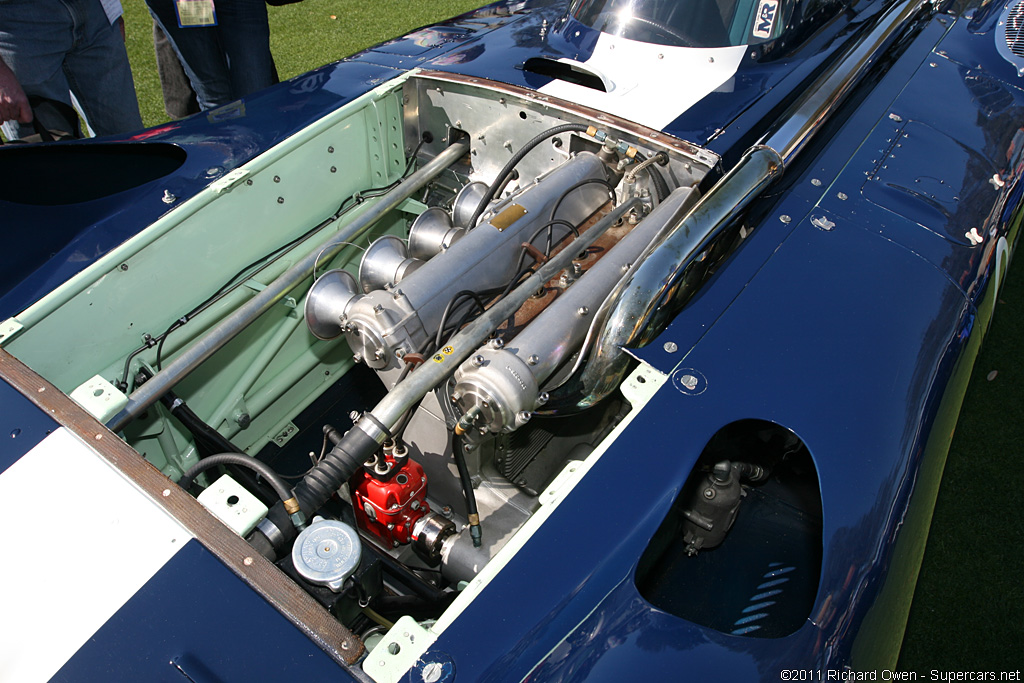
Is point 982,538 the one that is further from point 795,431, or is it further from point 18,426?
point 18,426

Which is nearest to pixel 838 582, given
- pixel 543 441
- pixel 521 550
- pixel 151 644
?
pixel 521 550

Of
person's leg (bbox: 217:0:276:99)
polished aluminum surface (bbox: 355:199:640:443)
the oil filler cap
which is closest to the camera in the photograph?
the oil filler cap

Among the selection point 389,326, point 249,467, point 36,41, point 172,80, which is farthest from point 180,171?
point 172,80

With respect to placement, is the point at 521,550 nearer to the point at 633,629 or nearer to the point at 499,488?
the point at 633,629

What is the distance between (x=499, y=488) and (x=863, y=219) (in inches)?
51.1

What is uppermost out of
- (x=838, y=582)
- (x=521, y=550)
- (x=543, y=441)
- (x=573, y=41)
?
(x=573, y=41)

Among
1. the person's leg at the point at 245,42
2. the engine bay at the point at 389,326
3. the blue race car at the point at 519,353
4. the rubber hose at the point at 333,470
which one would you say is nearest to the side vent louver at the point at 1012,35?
the blue race car at the point at 519,353

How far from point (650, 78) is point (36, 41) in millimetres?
2660

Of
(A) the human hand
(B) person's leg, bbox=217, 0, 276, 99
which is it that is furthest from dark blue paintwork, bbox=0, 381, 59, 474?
(B) person's leg, bbox=217, 0, 276, 99

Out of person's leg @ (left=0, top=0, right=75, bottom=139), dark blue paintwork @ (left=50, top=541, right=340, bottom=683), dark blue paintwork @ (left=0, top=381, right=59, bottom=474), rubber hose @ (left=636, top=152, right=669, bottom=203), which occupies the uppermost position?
person's leg @ (left=0, top=0, right=75, bottom=139)

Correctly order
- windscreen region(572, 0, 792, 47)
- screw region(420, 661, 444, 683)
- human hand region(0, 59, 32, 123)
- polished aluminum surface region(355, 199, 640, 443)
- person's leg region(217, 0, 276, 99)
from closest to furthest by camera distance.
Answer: screw region(420, 661, 444, 683) < polished aluminum surface region(355, 199, 640, 443) < windscreen region(572, 0, 792, 47) < human hand region(0, 59, 32, 123) < person's leg region(217, 0, 276, 99)

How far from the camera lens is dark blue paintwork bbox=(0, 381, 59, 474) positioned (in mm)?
1388

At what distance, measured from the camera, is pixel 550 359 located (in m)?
1.65
